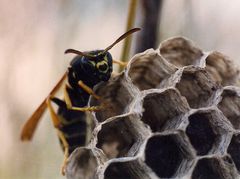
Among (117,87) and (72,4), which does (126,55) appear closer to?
(117,87)

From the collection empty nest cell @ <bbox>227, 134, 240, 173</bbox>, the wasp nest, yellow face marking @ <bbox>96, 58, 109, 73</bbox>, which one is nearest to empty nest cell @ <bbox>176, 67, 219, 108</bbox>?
the wasp nest

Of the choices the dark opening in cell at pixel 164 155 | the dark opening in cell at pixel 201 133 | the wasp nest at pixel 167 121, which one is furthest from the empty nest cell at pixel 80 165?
the dark opening in cell at pixel 201 133

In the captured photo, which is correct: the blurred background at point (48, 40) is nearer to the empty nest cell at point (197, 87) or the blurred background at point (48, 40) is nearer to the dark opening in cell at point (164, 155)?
the empty nest cell at point (197, 87)

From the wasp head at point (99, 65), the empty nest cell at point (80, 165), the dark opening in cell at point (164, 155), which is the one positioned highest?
the wasp head at point (99, 65)

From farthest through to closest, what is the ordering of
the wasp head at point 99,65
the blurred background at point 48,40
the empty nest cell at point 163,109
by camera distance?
the blurred background at point 48,40 → the wasp head at point 99,65 → the empty nest cell at point 163,109

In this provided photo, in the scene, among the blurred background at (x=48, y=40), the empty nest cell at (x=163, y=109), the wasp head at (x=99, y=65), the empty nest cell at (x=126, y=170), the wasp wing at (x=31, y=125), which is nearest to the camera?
the empty nest cell at (x=126, y=170)

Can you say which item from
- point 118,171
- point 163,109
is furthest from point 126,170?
point 163,109
